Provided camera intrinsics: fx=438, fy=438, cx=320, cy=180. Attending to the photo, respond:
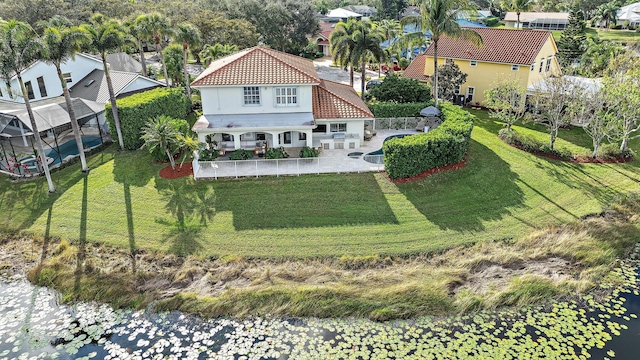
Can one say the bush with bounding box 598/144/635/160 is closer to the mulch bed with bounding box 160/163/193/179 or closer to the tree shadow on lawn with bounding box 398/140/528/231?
the tree shadow on lawn with bounding box 398/140/528/231

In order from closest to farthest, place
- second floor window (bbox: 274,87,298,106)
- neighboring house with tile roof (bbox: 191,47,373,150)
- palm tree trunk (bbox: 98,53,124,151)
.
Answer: neighboring house with tile roof (bbox: 191,47,373,150) < second floor window (bbox: 274,87,298,106) < palm tree trunk (bbox: 98,53,124,151)

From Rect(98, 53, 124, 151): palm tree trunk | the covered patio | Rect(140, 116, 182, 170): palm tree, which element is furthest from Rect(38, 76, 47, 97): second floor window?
Rect(140, 116, 182, 170): palm tree

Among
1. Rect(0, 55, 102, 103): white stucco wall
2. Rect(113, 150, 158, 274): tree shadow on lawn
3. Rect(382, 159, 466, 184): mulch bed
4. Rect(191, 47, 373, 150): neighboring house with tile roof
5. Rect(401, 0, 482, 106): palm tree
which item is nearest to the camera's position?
Rect(113, 150, 158, 274): tree shadow on lawn

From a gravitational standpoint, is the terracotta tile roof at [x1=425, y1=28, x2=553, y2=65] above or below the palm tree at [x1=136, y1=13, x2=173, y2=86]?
below

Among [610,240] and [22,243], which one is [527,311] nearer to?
[610,240]

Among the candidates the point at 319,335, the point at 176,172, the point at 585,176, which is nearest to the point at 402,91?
the point at 585,176

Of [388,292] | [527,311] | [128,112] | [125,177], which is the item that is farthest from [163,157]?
[527,311]

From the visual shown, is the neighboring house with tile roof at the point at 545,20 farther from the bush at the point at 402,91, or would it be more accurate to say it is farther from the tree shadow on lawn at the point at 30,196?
the tree shadow on lawn at the point at 30,196
